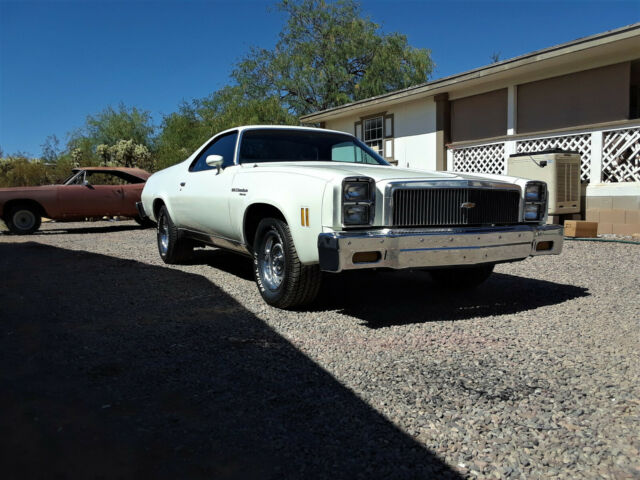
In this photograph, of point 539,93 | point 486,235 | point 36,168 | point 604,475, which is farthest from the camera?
point 36,168

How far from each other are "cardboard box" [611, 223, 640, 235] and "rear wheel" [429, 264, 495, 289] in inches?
224

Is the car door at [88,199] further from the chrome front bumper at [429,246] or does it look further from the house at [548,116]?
the chrome front bumper at [429,246]

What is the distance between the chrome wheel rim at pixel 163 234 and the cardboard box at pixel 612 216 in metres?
7.71

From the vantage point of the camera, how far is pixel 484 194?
414 cm

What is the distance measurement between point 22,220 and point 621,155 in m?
12.3

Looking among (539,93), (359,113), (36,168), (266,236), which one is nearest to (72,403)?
(266,236)

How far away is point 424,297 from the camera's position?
16.0 feet

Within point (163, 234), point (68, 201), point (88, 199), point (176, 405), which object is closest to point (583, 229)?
point (163, 234)

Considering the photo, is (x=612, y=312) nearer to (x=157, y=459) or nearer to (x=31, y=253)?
(x=157, y=459)

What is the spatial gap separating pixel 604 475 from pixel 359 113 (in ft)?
52.4

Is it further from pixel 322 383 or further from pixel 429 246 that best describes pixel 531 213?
pixel 322 383

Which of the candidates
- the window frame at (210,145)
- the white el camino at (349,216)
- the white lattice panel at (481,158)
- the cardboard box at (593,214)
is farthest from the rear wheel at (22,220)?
the cardboard box at (593,214)

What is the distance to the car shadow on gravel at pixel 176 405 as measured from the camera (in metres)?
2.02

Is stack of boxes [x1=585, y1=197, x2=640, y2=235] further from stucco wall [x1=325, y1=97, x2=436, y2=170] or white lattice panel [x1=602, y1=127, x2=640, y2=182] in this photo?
stucco wall [x1=325, y1=97, x2=436, y2=170]
